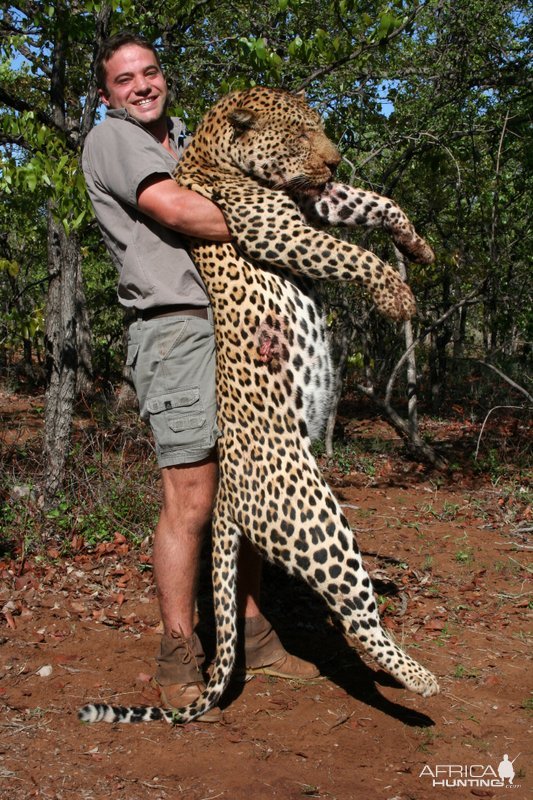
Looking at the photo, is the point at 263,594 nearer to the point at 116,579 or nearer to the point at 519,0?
the point at 116,579

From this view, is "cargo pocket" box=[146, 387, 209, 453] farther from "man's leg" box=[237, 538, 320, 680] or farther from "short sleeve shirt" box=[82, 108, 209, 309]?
"man's leg" box=[237, 538, 320, 680]

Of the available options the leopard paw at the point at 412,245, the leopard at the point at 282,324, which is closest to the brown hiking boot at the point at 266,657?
the leopard at the point at 282,324

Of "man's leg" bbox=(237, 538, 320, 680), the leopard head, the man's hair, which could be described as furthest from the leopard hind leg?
the man's hair

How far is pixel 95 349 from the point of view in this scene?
1249cm

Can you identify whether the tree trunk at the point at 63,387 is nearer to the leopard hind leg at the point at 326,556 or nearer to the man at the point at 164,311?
the man at the point at 164,311

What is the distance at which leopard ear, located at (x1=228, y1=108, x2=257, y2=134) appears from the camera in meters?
3.23

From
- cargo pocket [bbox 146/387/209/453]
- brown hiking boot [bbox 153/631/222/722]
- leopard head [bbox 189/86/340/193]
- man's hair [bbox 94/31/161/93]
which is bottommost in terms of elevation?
brown hiking boot [bbox 153/631/222/722]

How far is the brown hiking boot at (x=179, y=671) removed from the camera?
357cm

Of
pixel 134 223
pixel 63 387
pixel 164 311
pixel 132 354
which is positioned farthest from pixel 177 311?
pixel 63 387

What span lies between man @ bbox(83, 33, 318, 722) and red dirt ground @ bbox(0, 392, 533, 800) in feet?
1.15

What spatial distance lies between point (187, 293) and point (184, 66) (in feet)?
18.1

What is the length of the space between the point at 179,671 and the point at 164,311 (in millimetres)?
1552

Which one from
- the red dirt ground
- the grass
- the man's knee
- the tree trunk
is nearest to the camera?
the red dirt ground
